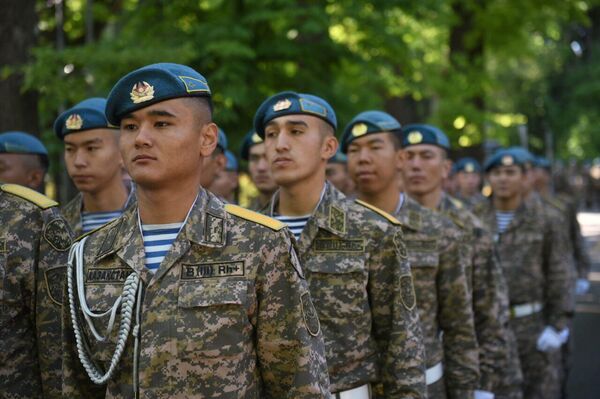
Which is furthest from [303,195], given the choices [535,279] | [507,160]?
[507,160]

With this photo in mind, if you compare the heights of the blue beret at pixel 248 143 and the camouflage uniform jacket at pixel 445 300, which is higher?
the blue beret at pixel 248 143

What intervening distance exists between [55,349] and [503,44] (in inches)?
645

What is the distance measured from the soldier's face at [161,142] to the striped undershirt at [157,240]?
0.51 feet

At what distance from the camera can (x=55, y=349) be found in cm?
343

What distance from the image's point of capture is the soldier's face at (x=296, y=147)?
13.4ft

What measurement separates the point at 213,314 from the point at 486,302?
3380 millimetres

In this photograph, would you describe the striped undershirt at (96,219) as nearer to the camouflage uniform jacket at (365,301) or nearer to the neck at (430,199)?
the camouflage uniform jacket at (365,301)

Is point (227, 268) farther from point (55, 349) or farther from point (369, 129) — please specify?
point (369, 129)

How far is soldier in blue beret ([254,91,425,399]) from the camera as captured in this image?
3805 mm

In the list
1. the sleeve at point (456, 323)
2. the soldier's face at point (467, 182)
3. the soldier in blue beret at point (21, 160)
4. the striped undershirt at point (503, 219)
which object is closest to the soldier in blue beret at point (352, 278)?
the sleeve at point (456, 323)

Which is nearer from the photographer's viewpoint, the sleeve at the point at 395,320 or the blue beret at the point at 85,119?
the sleeve at the point at 395,320

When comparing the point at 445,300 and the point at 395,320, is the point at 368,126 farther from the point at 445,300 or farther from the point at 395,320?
the point at 395,320

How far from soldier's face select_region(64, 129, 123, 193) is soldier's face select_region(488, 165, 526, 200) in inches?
173

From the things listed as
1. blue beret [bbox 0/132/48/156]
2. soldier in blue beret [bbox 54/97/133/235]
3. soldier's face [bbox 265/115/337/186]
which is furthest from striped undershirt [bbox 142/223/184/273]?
blue beret [bbox 0/132/48/156]
